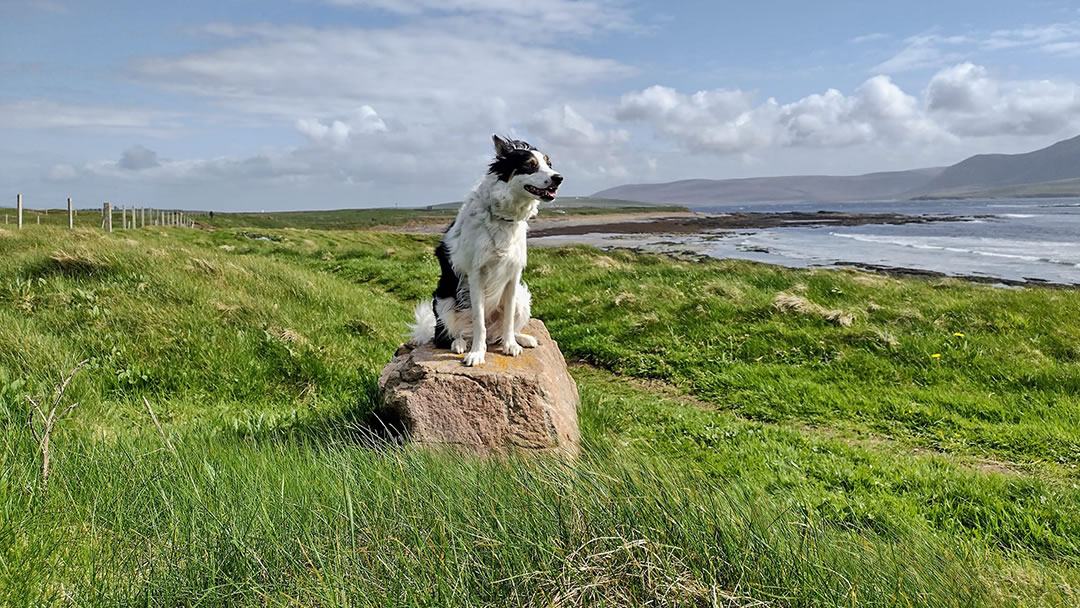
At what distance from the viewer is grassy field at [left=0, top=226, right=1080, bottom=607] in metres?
2.38

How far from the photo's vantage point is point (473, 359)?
5.18 metres

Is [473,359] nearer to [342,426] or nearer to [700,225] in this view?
[342,426]

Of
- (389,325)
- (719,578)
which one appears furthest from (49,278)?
(719,578)

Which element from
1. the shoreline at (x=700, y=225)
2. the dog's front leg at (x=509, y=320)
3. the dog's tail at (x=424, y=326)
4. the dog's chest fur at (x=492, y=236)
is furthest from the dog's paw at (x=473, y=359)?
the shoreline at (x=700, y=225)

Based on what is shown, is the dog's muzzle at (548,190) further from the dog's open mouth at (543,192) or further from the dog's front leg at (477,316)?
the dog's front leg at (477,316)

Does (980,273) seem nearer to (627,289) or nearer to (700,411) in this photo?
(627,289)

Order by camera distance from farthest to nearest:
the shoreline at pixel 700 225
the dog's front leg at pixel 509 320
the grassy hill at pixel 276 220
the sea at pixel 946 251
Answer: the shoreline at pixel 700 225 < the grassy hill at pixel 276 220 < the sea at pixel 946 251 < the dog's front leg at pixel 509 320

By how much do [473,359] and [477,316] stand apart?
0.36m

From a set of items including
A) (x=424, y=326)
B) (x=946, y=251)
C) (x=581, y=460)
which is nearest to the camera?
(x=581, y=460)

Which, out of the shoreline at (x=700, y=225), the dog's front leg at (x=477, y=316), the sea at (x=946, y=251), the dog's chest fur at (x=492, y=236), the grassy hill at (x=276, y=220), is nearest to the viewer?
the dog's chest fur at (x=492, y=236)

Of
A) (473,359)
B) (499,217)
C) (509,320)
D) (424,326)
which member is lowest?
(473,359)

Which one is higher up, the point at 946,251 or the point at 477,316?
the point at 946,251

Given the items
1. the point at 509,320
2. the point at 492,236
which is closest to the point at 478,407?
the point at 509,320

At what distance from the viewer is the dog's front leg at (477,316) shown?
5.23 m
